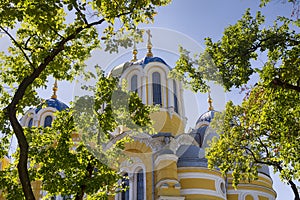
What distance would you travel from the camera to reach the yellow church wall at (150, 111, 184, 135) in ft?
78.1

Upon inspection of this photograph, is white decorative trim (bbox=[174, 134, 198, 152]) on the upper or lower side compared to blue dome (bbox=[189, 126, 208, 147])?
lower

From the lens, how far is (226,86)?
10.8m

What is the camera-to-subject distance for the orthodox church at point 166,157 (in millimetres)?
19719

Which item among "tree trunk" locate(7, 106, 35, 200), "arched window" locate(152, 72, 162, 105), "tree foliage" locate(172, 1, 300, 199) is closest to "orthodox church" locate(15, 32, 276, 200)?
"arched window" locate(152, 72, 162, 105)

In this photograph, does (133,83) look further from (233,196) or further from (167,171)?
(233,196)

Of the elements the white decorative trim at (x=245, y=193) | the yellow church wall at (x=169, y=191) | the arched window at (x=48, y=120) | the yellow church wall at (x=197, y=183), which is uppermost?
the arched window at (x=48, y=120)

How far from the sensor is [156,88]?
2511cm

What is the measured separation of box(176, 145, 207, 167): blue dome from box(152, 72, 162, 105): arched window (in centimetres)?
368

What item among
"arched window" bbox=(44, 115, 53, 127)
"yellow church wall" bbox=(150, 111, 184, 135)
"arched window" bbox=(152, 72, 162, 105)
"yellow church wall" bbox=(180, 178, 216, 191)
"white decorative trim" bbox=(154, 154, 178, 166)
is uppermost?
"arched window" bbox=(152, 72, 162, 105)

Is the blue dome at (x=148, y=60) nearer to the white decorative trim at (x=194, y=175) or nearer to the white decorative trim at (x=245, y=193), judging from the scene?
the white decorative trim at (x=194, y=175)

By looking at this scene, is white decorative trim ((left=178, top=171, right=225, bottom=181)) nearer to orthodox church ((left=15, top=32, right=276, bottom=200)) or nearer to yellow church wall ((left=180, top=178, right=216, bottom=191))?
orthodox church ((left=15, top=32, right=276, bottom=200))

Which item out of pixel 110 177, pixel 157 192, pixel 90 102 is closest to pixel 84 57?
pixel 90 102

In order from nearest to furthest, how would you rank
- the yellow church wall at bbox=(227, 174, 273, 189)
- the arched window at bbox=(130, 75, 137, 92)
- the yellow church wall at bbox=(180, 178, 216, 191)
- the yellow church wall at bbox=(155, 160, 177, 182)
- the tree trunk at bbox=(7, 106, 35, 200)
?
the tree trunk at bbox=(7, 106, 35, 200), the yellow church wall at bbox=(155, 160, 177, 182), the yellow church wall at bbox=(180, 178, 216, 191), the yellow church wall at bbox=(227, 174, 273, 189), the arched window at bbox=(130, 75, 137, 92)

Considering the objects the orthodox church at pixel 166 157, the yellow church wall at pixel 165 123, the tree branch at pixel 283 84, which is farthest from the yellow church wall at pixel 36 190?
the tree branch at pixel 283 84
